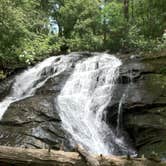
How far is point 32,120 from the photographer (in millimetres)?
9914

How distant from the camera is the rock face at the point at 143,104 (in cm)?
988

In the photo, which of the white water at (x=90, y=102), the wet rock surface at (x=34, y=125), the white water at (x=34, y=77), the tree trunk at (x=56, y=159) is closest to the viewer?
the tree trunk at (x=56, y=159)

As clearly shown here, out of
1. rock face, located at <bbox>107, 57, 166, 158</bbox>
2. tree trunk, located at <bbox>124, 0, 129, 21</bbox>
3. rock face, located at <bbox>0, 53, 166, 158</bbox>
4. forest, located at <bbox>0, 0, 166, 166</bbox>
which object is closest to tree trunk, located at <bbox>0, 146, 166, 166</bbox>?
forest, located at <bbox>0, 0, 166, 166</bbox>

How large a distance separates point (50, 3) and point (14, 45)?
10.9 m

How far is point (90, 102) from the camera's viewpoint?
11.8 m

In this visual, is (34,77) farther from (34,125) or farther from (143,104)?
(143,104)

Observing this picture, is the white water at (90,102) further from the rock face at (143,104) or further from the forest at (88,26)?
the forest at (88,26)

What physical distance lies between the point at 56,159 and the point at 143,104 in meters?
6.60

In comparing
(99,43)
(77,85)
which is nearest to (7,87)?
(77,85)

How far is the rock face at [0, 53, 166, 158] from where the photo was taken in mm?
9183

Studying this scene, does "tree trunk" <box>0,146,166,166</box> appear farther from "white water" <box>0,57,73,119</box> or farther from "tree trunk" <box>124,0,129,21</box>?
"tree trunk" <box>124,0,129,21</box>

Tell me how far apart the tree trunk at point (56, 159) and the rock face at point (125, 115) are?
4.02 m

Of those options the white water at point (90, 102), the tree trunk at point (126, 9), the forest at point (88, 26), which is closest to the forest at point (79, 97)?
the white water at point (90, 102)

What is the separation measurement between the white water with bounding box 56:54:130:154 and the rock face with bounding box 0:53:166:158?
0.31 m
